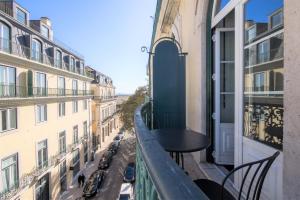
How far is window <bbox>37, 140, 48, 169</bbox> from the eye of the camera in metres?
13.1

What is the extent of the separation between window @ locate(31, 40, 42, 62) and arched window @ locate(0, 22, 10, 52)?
2.11m

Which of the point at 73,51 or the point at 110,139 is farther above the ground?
the point at 73,51

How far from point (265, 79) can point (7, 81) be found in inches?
479

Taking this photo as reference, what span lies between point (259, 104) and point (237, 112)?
0.34m

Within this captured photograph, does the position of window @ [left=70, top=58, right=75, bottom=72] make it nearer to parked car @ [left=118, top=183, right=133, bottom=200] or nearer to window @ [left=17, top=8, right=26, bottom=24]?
window @ [left=17, top=8, right=26, bottom=24]

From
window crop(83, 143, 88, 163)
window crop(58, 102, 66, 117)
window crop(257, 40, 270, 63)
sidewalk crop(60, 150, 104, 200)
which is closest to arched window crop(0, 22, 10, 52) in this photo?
window crop(58, 102, 66, 117)

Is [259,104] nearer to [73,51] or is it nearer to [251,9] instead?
[251,9]

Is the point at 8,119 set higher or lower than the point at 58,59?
lower

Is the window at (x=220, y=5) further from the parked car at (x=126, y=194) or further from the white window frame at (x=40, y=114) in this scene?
the white window frame at (x=40, y=114)

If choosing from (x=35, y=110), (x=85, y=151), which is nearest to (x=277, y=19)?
(x=35, y=110)

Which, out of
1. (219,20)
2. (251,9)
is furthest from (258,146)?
(219,20)

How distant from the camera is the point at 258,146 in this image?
6.84ft

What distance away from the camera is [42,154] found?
44.1 ft

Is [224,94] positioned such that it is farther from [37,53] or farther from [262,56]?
[37,53]
